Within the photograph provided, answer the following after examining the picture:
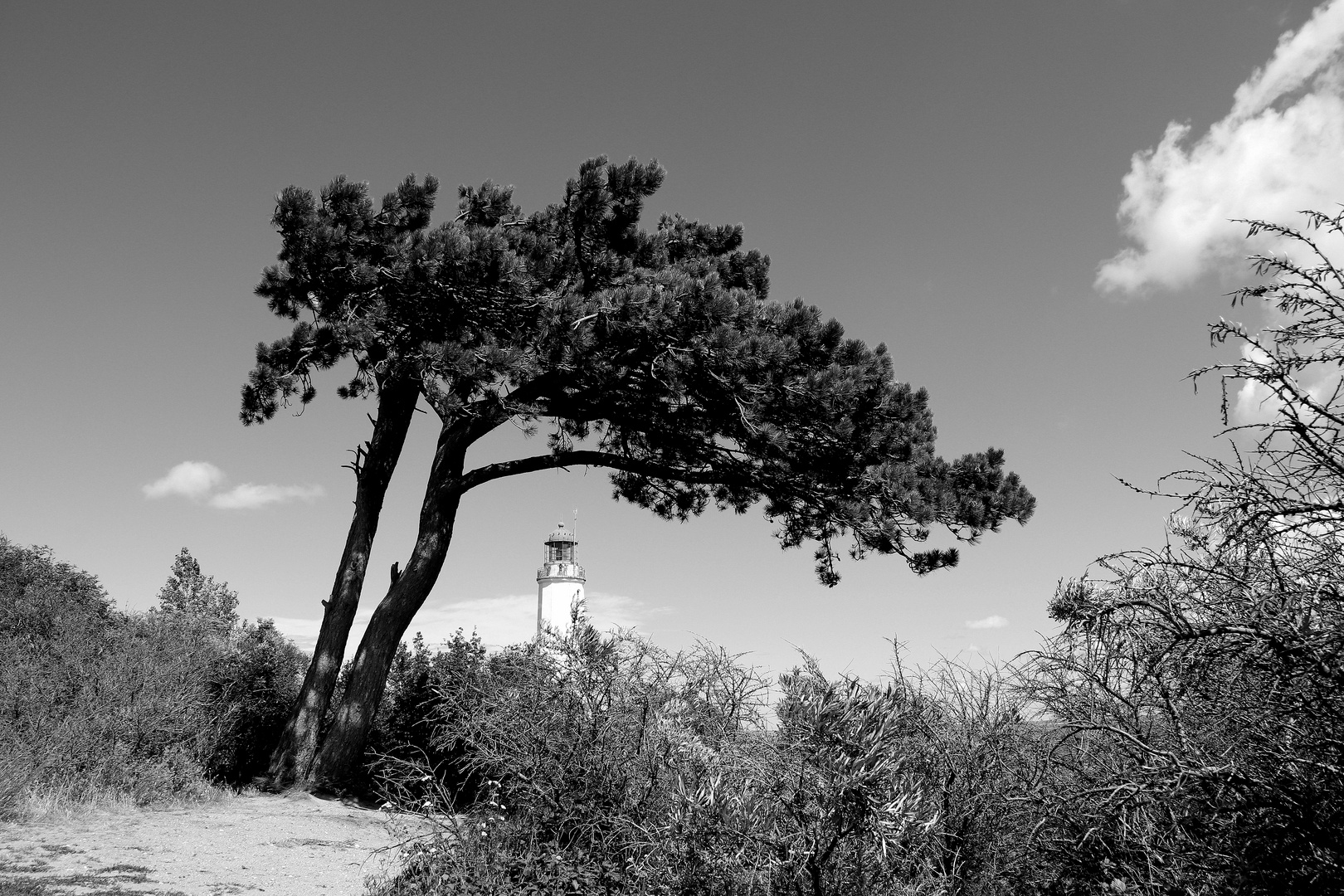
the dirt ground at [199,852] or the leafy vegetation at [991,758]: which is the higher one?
the leafy vegetation at [991,758]

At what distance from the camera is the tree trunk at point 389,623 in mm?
12023

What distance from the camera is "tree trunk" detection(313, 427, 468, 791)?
12023mm

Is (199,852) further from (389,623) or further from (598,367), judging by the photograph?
(598,367)

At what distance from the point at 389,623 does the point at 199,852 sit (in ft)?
15.8

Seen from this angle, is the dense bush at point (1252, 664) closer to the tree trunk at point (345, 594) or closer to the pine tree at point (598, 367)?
the pine tree at point (598, 367)

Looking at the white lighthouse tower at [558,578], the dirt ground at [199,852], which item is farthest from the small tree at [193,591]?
the dirt ground at [199,852]

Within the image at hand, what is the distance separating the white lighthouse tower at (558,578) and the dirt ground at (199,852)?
18560 mm

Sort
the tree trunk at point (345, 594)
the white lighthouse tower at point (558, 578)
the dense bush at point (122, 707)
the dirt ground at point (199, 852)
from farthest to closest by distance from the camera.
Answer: the white lighthouse tower at point (558, 578)
the tree trunk at point (345, 594)
the dense bush at point (122, 707)
the dirt ground at point (199, 852)

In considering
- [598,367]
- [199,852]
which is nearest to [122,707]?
[199,852]

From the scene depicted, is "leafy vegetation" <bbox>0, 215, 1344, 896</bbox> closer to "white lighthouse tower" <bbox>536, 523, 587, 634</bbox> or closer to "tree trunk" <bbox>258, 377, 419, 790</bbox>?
"tree trunk" <bbox>258, 377, 419, 790</bbox>

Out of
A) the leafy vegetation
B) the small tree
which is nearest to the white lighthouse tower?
the small tree

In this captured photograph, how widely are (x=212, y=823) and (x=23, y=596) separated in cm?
988

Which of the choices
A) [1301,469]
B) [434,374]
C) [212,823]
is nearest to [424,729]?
[212,823]

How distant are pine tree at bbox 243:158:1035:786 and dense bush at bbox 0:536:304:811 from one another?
4.59 ft
